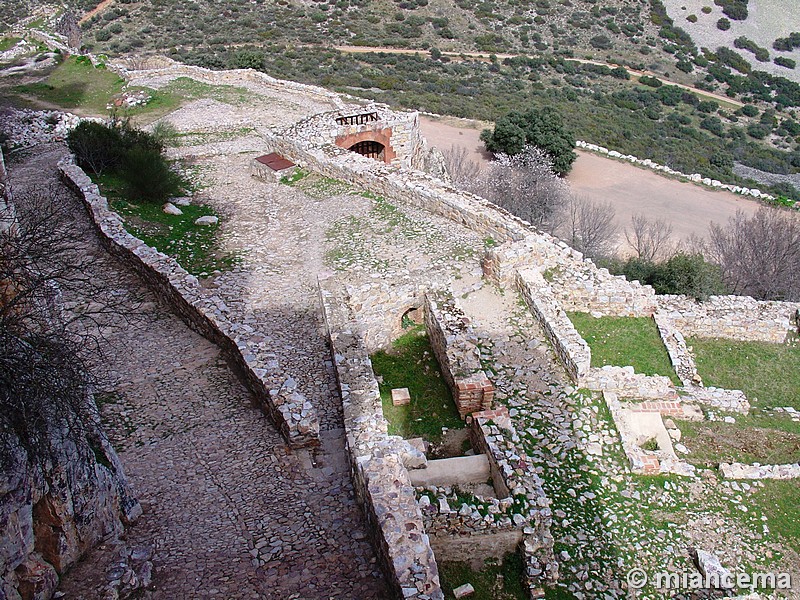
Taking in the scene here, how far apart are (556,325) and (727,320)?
476 cm

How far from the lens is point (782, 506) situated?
9.20 meters

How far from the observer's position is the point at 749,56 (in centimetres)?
5653

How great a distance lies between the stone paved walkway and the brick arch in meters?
10.9

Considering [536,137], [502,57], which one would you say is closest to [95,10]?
[502,57]

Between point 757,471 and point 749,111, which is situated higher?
point 757,471

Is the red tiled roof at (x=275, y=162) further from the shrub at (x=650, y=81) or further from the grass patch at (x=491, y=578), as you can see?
the shrub at (x=650, y=81)

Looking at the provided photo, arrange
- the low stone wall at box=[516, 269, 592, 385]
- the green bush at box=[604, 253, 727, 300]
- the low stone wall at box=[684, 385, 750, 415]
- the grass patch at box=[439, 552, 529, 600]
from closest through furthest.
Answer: the grass patch at box=[439, 552, 529, 600], the low stone wall at box=[516, 269, 592, 385], the low stone wall at box=[684, 385, 750, 415], the green bush at box=[604, 253, 727, 300]

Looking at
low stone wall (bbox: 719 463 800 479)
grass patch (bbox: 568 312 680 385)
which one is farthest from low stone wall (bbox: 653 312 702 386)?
low stone wall (bbox: 719 463 800 479)

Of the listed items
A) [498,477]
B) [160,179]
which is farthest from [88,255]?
[498,477]

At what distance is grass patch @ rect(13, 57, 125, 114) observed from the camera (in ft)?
76.9

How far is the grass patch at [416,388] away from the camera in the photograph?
10.1 meters

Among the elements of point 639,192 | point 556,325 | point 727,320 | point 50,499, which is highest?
point 50,499
